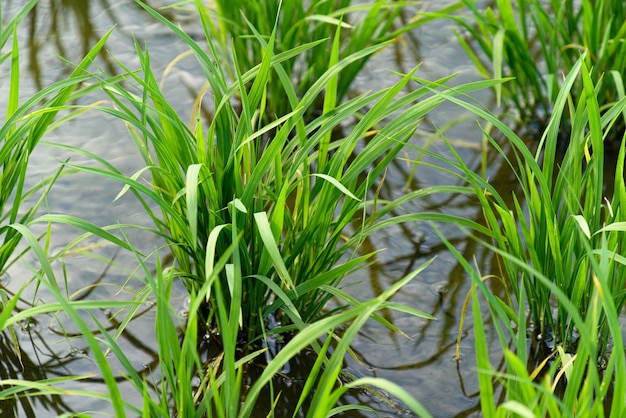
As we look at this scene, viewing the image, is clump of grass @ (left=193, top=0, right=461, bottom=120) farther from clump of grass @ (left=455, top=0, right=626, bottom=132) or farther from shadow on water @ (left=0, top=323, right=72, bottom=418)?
shadow on water @ (left=0, top=323, right=72, bottom=418)

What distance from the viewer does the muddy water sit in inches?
70.2

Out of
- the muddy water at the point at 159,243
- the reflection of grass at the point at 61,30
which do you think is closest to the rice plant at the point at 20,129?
the muddy water at the point at 159,243

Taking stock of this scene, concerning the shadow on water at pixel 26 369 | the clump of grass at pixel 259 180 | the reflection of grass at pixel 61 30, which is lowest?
the shadow on water at pixel 26 369

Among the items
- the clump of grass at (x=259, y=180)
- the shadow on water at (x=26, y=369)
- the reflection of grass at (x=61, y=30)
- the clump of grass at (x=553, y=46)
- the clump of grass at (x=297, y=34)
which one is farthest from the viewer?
the reflection of grass at (x=61, y=30)

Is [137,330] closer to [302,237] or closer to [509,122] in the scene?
[302,237]

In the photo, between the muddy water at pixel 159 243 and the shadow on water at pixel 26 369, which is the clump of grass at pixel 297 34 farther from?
the shadow on water at pixel 26 369

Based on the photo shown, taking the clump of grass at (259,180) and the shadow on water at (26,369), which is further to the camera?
the shadow on water at (26,369)

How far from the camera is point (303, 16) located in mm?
2361

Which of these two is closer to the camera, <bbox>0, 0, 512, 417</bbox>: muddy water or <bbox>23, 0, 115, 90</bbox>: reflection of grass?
<bbox>0, 0, 512, 417</bbox>: muddy water

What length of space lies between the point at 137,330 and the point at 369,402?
1.79 feet

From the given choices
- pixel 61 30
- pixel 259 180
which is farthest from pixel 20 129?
pixel 61 30

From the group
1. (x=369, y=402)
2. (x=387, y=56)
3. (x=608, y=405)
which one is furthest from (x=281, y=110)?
(x=608, y=405)

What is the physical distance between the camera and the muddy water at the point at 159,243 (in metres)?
1.78

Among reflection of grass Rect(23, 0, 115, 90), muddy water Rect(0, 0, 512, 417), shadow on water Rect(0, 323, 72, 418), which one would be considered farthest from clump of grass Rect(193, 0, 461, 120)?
shadow on water Rect(0, 323, 72, 418)
